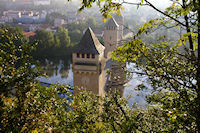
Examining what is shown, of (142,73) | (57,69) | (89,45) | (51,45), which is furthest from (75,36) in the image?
(142,73)

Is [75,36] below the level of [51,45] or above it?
above

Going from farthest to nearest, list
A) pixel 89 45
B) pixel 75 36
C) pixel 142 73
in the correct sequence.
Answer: pixel 75 36
pixel 89 45
pixel 142 73

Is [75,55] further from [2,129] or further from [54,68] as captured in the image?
[54,68]

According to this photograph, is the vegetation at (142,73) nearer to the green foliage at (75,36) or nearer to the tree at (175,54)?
the tree at (175,54)

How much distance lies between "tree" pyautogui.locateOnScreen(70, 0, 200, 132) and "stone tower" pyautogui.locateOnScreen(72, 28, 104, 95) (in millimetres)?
8358

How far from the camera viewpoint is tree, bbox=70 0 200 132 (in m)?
2.61

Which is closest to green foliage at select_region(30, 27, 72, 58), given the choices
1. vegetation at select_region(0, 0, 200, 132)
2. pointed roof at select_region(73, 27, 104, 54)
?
→ pointed roof at select_region(73, 27, 104, 54)

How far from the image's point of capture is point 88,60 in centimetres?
1169

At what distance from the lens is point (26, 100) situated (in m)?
2.12

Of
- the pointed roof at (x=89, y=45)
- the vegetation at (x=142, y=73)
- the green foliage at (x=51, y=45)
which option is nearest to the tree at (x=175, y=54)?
the vegetation at (x=142, y=73)

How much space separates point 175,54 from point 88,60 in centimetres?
878

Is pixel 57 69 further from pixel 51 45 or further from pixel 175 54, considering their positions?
pixel 175 54

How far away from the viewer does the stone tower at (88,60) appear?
37.9 ft

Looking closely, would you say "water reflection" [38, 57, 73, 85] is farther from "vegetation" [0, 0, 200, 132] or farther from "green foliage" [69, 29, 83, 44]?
"vegetation" [0, 0, 200, 132]
